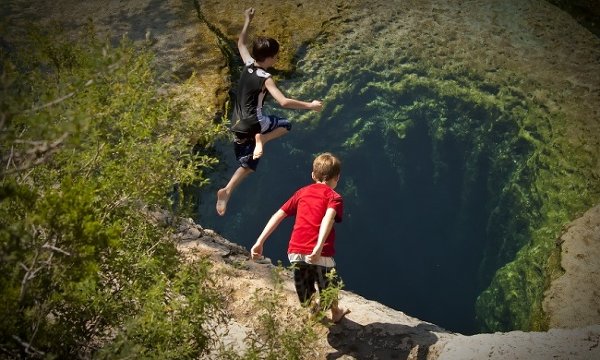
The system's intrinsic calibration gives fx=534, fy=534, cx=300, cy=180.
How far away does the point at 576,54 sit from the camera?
22.5 ft

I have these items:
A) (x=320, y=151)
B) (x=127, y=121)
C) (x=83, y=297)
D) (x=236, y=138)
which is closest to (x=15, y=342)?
(x=83, y=297)

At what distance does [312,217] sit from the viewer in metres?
3.47

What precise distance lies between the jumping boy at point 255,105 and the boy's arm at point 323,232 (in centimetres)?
91

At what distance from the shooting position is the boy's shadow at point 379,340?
371cm

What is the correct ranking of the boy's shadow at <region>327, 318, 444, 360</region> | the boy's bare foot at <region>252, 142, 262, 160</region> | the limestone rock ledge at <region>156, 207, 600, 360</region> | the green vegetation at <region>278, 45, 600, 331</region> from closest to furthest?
the limestone rock ledge at <region>156, 207, 600, 360</region>, the boy's shadow at <region>327, 318, 444, 360</region>, the boy's bare foot at <region>252, 142, 262, 160</region>, the green vegetation at <region>278, 45, 600, 331</region>

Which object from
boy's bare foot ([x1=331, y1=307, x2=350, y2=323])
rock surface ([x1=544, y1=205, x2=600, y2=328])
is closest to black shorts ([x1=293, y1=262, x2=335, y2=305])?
boy's bare foot ([x1=331, y1=307, x2=350, y2=323])

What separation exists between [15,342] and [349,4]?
21.5 ft

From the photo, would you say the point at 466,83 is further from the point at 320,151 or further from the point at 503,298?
the point at 503,298

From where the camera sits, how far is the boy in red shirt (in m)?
3.38

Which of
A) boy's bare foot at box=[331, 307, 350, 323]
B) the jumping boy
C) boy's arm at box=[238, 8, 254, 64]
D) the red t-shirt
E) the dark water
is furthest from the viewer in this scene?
the dark water

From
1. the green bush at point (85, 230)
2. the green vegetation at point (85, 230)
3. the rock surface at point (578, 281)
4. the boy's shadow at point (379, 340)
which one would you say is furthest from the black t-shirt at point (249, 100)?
the rock surface at point (578, 281)

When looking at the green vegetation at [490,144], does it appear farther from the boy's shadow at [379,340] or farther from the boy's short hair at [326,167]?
the boy's short hair at [326,167]

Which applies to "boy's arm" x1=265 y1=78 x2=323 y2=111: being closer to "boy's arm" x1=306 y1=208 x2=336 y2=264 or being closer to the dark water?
"boy's arm" x1=306 y1=208 x2=336 y2=264

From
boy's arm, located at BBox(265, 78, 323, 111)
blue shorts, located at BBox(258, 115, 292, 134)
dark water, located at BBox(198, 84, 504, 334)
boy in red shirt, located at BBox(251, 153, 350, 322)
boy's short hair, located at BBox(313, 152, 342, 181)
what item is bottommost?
dark water, located at BBox(198, 84, 504, 334)
